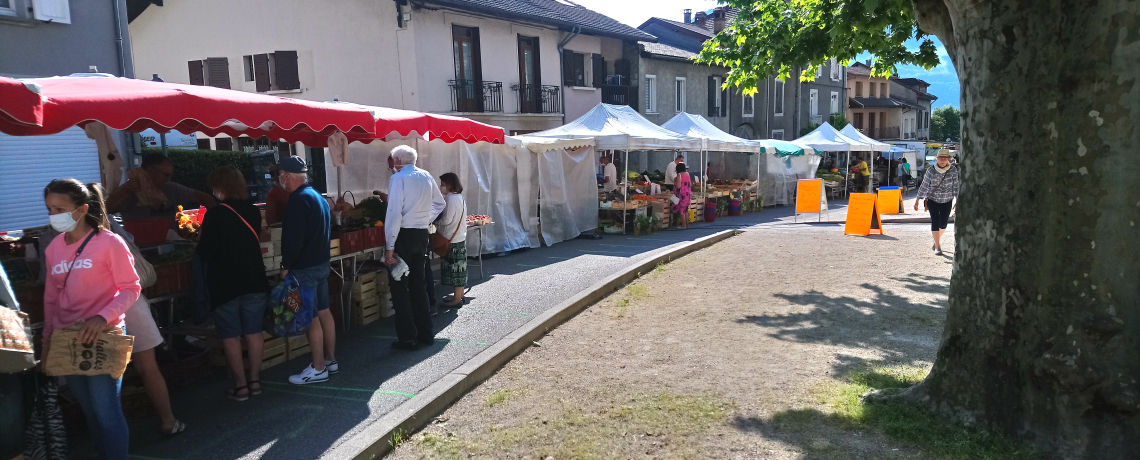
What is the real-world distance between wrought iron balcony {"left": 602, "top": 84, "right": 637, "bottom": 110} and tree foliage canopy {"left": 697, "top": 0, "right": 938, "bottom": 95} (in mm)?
14176

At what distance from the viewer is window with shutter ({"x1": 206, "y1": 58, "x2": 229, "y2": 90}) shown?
20.6 metres

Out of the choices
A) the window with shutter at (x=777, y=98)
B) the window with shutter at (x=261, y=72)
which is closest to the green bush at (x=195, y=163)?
the window with shutter at (x=261, y=72)

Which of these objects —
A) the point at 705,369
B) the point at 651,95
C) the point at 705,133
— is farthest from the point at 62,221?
the point at 651,95

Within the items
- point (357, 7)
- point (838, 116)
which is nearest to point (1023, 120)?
point (357, 7)

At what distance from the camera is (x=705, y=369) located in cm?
537

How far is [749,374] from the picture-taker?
5199 mm

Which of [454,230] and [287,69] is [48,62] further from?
[287,69]

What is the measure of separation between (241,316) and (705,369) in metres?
3.37

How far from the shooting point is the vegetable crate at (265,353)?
18.1 ft

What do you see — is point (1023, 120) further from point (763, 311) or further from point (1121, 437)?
point (763, 311)

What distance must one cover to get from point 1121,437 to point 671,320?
399cm

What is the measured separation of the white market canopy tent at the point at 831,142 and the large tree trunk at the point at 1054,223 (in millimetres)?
19877

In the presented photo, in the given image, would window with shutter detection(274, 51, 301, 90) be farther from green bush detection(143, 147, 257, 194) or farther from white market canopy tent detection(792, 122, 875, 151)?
white market canopy tent detection(792, 122, 875, 151)

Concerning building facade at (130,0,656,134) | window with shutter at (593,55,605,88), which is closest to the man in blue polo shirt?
building facade at (130,0,656,134)
